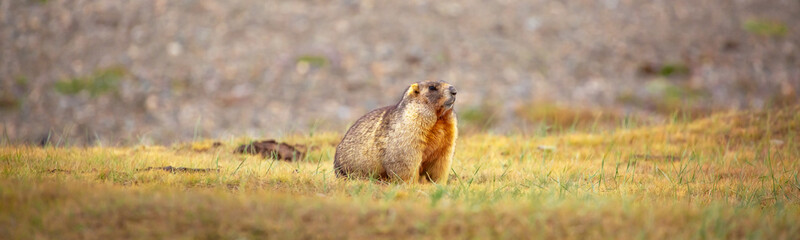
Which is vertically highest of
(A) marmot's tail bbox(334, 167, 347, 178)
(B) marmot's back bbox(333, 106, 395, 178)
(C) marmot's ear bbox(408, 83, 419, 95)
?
(C) marmot's ear bbox(408, 83, 419, 95)

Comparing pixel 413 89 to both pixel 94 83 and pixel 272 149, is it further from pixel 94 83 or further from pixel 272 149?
pixel 94 83

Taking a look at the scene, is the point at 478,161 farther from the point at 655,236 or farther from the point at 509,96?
the point at 509,96

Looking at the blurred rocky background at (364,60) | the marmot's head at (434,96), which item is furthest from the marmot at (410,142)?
the blurred rocky background at (364,60)

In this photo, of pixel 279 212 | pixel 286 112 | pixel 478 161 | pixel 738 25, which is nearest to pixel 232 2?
pixel 286 112

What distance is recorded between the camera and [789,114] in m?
11.6

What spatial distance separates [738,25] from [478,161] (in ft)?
40.4

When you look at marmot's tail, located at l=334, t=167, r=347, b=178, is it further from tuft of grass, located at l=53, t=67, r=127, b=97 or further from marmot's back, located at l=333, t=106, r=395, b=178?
tuft of grass, located at l=53, t=67, r=127, b=97

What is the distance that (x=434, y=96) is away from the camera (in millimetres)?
7887

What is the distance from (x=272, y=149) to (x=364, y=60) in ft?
25.3

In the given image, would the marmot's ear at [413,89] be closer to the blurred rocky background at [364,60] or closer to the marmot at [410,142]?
the marmot at [410,142]

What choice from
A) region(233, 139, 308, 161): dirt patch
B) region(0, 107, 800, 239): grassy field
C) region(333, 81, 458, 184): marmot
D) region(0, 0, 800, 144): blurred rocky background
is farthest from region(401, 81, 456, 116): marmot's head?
region(0, 0, 800, 144): blurred rocky background

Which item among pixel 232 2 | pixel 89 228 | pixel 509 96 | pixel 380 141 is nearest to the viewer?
pixel 89 228

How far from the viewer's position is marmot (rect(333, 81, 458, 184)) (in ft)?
25.2

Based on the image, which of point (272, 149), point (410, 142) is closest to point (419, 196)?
point (410, 142)
